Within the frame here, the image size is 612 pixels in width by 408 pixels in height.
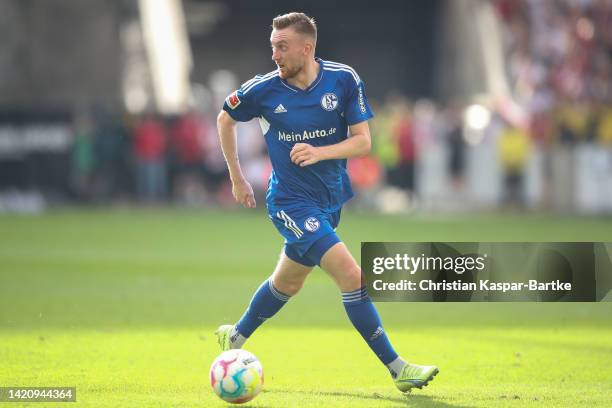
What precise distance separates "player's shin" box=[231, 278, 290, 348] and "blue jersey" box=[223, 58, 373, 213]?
2.05 ft

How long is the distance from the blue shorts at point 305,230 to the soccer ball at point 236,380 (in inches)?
33.6

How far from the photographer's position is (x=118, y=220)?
24484mm

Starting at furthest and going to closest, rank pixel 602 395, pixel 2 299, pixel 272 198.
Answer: pixel 2 299
pixel 272 198
pixel 602 395

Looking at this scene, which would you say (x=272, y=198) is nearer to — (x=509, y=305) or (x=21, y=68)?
(x=509, y=305)

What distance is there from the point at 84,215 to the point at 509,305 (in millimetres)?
14371

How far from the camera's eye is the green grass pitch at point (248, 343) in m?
7.62

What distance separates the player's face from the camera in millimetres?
7723

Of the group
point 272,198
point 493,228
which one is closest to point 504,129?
point 493,228

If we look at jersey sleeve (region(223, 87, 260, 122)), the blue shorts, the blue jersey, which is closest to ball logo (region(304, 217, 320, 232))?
the blue shorts

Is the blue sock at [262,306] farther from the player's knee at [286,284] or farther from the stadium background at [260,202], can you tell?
the stadium background at [260,202]

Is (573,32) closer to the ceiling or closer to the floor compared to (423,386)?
closer to the ceiling

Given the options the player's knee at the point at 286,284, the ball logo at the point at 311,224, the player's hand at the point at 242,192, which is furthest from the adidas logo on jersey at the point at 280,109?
the player's knee at the point at 286,284

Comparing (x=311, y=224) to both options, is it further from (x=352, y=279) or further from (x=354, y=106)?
(x=354, y=106)

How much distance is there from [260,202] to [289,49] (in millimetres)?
21058
